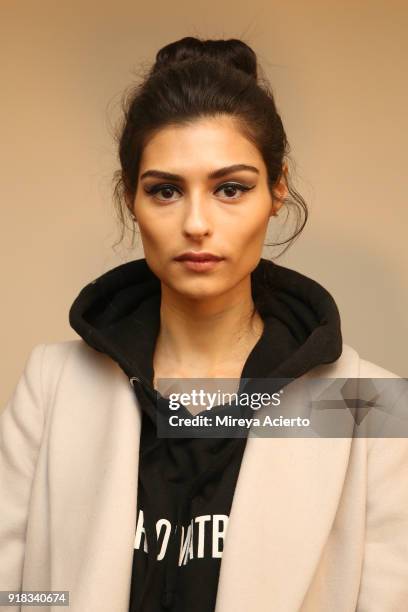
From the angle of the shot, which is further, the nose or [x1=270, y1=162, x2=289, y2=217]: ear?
[x1=270, y1=162, x2=289, y2=217]: ear

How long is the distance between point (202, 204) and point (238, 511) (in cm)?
45

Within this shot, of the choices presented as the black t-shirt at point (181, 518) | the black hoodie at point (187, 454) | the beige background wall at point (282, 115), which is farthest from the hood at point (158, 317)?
the beige background wall at point (282, 115)

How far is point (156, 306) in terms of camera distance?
188 centimetres

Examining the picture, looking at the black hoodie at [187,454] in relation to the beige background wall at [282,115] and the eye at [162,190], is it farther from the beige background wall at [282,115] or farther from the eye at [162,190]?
the beige background wall at [282,115]

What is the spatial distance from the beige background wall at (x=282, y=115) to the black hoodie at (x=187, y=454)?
0.50 metres

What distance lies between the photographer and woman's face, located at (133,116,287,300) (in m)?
1.63

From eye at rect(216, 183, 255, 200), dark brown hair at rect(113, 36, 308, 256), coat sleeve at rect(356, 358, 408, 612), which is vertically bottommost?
coat sleeve at rect(356, 358, 408, 612)

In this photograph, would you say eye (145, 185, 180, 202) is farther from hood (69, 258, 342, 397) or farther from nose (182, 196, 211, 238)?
hood (69, 258, 342, 397)

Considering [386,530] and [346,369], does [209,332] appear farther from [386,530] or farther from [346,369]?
[386,530]

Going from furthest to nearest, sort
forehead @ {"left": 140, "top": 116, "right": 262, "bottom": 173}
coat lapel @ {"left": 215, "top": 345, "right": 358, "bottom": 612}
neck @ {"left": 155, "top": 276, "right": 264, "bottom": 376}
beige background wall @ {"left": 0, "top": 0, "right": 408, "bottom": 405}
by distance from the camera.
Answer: beige background wall @ {"left": 0, "top": 0, "right": 408, "bottom": 405}, neck @ {"left": 155, "top": 276, "right": 264, "bottom": 376}, forehead @ {"left": 140, "top": 116, "right": 262, "bottom": 173}, coat lapel @ {"left": 215, "top": 345, "right": 358, "bottom": 612}

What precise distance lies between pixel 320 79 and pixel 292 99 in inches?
2.8

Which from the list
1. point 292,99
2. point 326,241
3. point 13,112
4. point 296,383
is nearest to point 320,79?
point 292,99

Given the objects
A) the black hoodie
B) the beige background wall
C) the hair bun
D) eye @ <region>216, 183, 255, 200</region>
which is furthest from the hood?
the beige background wall

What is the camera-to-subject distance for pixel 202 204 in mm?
1627
